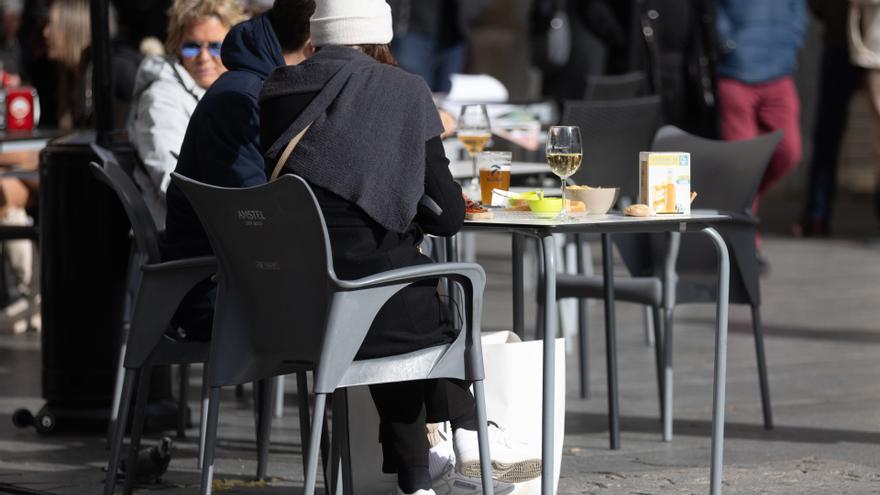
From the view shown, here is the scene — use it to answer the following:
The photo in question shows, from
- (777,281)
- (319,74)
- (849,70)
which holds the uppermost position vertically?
(319,74)

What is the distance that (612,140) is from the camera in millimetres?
6777

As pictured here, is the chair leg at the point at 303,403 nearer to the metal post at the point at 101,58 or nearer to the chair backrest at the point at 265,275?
the chair backrest at the point at 265,275

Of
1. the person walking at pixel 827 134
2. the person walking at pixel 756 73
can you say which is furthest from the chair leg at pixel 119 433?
the person walking at pixel 827 134

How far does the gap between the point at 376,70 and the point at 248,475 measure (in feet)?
5.52

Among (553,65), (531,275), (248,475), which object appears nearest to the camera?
(248,475)

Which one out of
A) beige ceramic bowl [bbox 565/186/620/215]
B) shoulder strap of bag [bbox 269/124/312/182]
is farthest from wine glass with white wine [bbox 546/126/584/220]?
shoulder strap of bag [bbox 269/124/312/182]

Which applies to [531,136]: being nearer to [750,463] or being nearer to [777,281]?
[750,463]

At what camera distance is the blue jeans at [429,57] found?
10820 millimetres

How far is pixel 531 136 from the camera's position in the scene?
7.29 m

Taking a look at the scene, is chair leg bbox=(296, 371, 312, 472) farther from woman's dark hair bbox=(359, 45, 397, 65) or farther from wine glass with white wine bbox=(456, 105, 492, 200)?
wine glass with white wine bbox=(456, 105, 492, 200)

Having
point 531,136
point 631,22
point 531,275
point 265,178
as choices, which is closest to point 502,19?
point 631,22

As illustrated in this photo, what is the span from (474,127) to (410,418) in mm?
1694

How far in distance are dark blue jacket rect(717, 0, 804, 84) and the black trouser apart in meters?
5.83

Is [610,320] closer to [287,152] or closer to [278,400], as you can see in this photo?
[278,400]
